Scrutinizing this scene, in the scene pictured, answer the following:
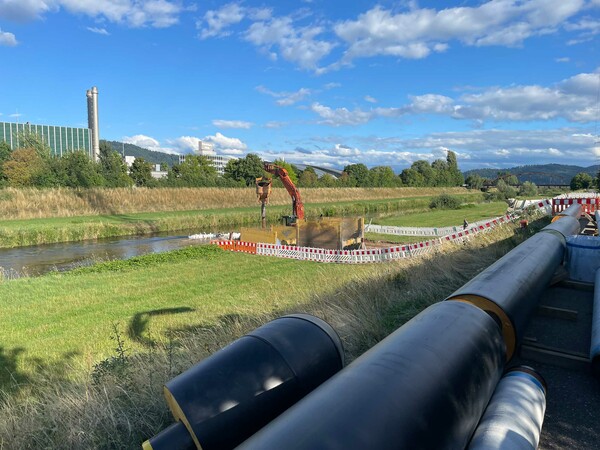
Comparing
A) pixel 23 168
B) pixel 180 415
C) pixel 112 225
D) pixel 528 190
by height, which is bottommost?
pixel 112 225

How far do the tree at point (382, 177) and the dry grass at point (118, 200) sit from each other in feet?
97.0

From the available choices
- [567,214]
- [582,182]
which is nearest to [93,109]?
[582,182]

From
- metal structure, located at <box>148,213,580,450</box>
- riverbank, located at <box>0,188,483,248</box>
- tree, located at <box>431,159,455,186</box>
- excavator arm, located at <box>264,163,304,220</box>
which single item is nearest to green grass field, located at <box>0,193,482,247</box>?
riverbank, located at <box>0,188,483,248</box>

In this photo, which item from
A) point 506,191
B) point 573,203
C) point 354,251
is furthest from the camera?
point 506,191

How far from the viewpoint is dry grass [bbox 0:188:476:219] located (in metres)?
31.9

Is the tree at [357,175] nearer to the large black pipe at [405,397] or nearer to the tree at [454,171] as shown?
the tree at [454,171]

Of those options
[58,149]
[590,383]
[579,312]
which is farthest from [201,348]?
[58,149]

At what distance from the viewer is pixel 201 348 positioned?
5.23 m

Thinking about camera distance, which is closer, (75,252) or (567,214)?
(567,214)

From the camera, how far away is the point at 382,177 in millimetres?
90188

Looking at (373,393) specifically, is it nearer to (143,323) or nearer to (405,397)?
(405,397)

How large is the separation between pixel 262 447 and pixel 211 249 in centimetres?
1815

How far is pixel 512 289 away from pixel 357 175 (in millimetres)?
85420

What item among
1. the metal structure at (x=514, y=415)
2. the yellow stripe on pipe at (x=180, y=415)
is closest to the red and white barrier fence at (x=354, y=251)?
the metal structure at (x=514, y=415)
